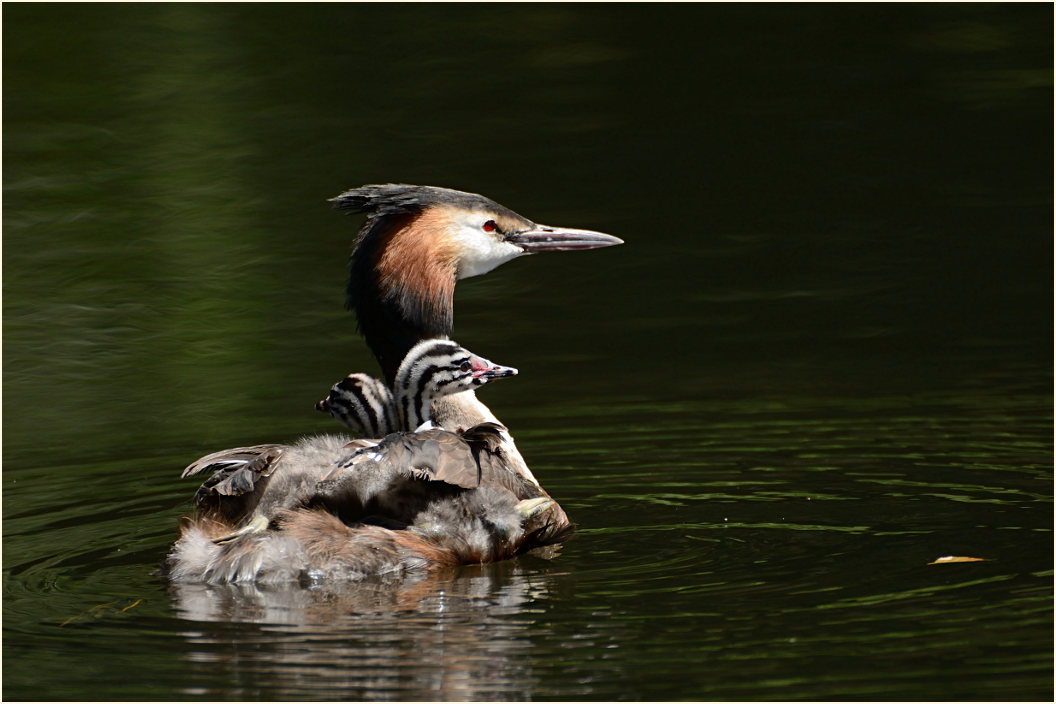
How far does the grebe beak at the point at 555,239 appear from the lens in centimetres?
813

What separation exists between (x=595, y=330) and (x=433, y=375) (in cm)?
407

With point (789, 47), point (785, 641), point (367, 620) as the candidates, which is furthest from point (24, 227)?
point (785, 641)

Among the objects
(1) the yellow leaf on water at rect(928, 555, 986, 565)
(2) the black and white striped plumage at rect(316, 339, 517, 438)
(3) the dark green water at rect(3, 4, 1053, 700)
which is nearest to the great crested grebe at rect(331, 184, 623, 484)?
(2) the black and white striped plumage at rect(316, 339, 517, 438)

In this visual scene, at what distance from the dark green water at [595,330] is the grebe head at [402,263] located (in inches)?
40.2

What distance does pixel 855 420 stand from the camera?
8.90 meters

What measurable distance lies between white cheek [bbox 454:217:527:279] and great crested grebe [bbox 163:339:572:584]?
1267 millimetres

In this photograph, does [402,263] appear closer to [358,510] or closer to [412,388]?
[412,388]

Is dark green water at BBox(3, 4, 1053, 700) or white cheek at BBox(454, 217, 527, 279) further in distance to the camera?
white cheek at BBox(454, 217, 527, 279)

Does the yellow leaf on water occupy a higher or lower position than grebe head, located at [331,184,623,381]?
lower

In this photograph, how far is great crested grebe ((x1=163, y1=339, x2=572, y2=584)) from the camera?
627 cm

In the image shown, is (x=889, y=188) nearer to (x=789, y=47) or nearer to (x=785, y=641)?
(x=789, y=47)

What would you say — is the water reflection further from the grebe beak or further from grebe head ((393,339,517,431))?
the grebe beak

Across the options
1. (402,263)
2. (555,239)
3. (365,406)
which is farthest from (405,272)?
(555,239)

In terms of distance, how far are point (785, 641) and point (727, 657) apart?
8.3 inches
